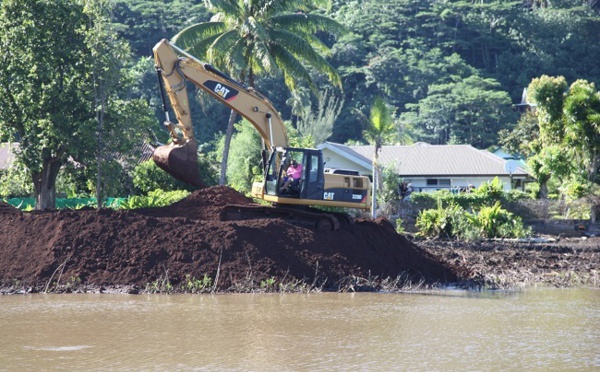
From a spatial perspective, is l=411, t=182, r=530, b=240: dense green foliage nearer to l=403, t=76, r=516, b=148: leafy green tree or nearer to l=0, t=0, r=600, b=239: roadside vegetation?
l=0, t=0, r=600, b=239: roadside vegetation

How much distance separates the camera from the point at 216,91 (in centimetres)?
2341

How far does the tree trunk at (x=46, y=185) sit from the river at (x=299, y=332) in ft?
40.9

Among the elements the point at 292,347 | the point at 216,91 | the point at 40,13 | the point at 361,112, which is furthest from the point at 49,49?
the point at 361,112

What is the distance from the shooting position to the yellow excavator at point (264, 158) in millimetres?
22594

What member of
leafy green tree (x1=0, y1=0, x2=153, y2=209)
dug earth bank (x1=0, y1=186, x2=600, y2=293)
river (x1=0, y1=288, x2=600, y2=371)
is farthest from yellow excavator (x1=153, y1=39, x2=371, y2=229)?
leafy green tree (x1=0, y1=0, x2=153, y2=209)

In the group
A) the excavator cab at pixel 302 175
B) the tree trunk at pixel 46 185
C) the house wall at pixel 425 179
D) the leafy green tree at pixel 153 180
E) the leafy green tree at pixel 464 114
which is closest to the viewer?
the excavator cab at pixel 302 175

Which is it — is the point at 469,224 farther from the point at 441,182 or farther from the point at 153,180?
the point at 441,182

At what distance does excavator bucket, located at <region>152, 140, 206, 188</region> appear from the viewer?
22391 mm

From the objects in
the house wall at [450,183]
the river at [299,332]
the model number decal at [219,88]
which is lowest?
the river at [299,332]

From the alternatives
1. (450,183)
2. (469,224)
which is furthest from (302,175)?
(450,183)

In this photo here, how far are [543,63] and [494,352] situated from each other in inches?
3066

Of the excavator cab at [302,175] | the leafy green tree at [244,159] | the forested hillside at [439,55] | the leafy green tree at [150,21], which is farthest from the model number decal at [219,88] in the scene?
the leafy green tree at [150,21]

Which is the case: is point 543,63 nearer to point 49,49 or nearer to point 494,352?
point 49,49

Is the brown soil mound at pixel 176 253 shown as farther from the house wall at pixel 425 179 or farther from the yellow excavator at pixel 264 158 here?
the house wall at pixel 425 179
